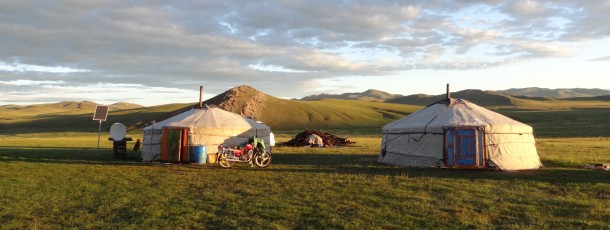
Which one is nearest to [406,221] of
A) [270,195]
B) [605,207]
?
[270,195]

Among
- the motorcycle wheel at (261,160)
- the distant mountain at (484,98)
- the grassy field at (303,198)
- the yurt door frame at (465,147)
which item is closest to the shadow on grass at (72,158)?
the grassy field at (303,198)

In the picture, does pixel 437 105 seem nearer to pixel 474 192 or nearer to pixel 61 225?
pixel 474 192

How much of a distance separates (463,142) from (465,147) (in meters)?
0.18

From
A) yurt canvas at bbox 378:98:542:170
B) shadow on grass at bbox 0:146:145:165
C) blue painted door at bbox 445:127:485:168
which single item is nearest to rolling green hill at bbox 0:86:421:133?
shadow on grass at bbox 0:146:145:165

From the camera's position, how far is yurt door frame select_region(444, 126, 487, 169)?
15.4m

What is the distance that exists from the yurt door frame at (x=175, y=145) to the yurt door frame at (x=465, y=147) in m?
9.73

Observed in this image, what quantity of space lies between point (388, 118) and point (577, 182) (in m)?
83.2

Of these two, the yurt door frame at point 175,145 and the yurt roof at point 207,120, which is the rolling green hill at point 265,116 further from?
the yurt door frame at point 175,145

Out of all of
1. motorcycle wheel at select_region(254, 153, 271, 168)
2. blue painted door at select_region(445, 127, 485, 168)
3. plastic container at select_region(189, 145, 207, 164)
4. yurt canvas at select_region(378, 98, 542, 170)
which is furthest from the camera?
plastic container at select_region(189, 145, 207, 164)

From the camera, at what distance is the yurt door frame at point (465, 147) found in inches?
605

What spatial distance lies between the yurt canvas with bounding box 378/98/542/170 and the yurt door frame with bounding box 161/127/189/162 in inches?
305

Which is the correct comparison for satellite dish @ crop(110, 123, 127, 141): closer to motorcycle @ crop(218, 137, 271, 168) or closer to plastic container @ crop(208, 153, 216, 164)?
plastic container @ crop(208, 153, 216, 164)

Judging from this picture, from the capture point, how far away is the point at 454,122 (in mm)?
16000

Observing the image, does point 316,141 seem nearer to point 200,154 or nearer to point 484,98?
point 200,154
